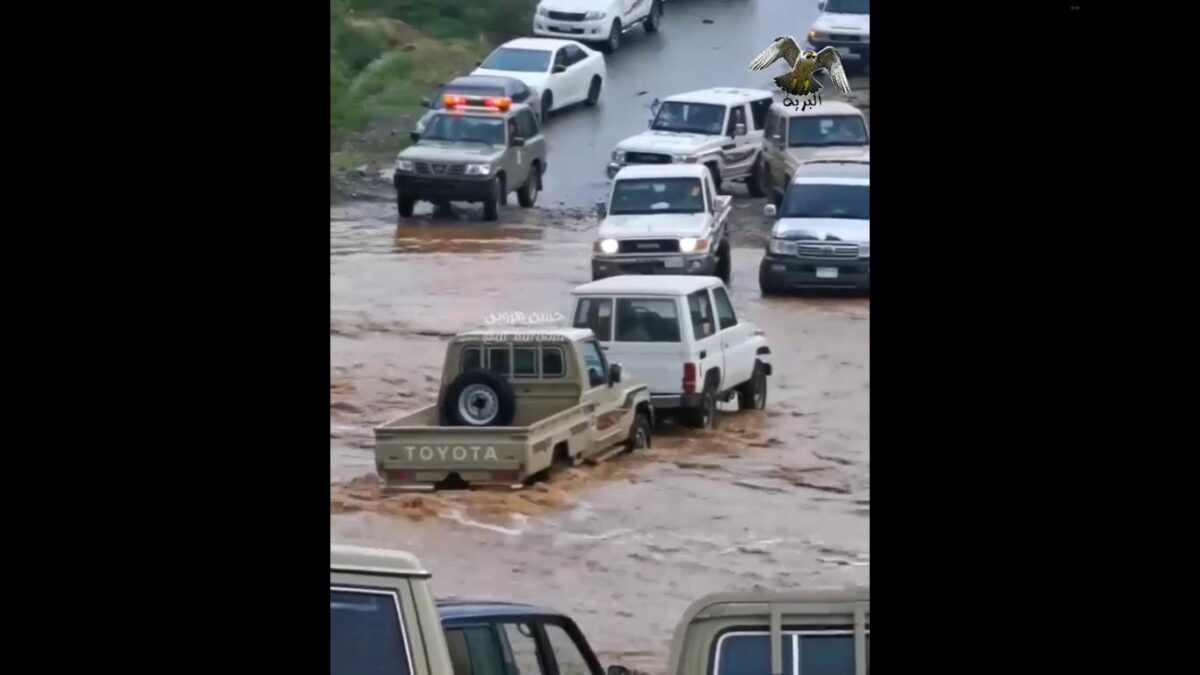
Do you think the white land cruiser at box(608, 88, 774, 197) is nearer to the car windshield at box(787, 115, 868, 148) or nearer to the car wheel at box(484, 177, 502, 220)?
the car windshield at box(787, 115, 868, 148)

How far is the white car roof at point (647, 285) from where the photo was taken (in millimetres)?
6098

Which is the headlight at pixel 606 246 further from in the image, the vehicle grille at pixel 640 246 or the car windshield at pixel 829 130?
the car windshield at pixel 829 130

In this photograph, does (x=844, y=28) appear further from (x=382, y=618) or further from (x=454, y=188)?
(x=382, y=618)

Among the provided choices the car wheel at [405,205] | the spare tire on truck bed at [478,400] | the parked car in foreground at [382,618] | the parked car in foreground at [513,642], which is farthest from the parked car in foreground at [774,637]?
the car wheel at [405,205]

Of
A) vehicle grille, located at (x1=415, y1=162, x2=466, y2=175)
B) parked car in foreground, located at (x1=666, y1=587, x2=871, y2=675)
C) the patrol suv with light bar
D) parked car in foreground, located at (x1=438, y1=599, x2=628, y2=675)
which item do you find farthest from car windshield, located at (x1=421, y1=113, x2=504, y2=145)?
parked car in foreground, located at (x1=666, y1=587, x2=871, y2=675)

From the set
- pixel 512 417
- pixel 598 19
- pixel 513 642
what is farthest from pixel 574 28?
pixel 513 642

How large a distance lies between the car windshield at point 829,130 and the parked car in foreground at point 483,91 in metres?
1.00

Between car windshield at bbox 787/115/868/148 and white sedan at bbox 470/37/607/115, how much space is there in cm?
78

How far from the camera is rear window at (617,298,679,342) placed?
6.08 m

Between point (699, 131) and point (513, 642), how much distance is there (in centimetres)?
243
